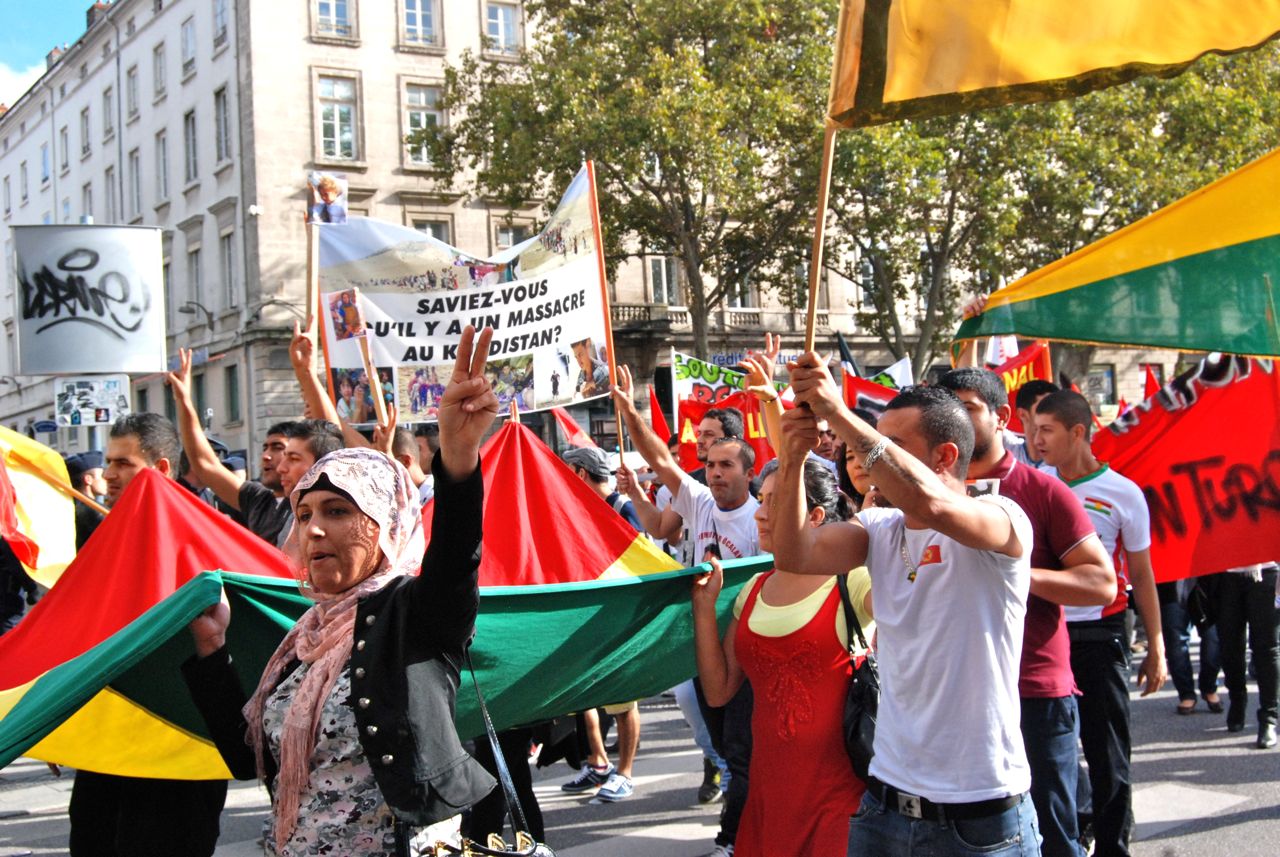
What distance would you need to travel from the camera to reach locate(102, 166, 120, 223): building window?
4278cm

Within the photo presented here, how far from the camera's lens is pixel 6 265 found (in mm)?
54469

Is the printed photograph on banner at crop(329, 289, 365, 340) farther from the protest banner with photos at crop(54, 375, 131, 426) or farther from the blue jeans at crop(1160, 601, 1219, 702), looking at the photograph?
the blue jeans at crop(1160, 601, 1219, 702)

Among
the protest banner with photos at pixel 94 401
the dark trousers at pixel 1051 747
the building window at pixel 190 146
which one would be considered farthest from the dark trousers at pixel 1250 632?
the building window at pixel 190 146

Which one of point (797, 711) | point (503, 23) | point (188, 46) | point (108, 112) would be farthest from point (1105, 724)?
point (108, 112)

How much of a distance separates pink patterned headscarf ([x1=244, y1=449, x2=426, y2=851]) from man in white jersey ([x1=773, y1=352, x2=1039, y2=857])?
3.01 ft

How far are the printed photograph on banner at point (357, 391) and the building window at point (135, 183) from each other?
36708 millimetres

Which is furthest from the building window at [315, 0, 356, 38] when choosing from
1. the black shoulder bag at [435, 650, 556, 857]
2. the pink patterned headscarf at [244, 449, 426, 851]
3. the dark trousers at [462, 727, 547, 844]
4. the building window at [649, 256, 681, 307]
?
the black shoulder bag at [435, 650, 556, 857]

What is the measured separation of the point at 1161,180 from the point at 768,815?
2812 centimetres

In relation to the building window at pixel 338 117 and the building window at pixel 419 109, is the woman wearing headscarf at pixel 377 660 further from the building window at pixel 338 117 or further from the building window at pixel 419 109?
the building window at pixel 419 109

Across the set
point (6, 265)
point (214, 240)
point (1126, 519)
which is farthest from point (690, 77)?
point (6, 265)

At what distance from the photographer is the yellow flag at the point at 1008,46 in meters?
3.40

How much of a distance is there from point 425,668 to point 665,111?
24.4 m

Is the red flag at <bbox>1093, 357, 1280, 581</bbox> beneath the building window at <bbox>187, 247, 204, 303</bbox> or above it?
beneath

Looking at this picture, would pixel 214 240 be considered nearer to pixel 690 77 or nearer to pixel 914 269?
pixel 690 77
